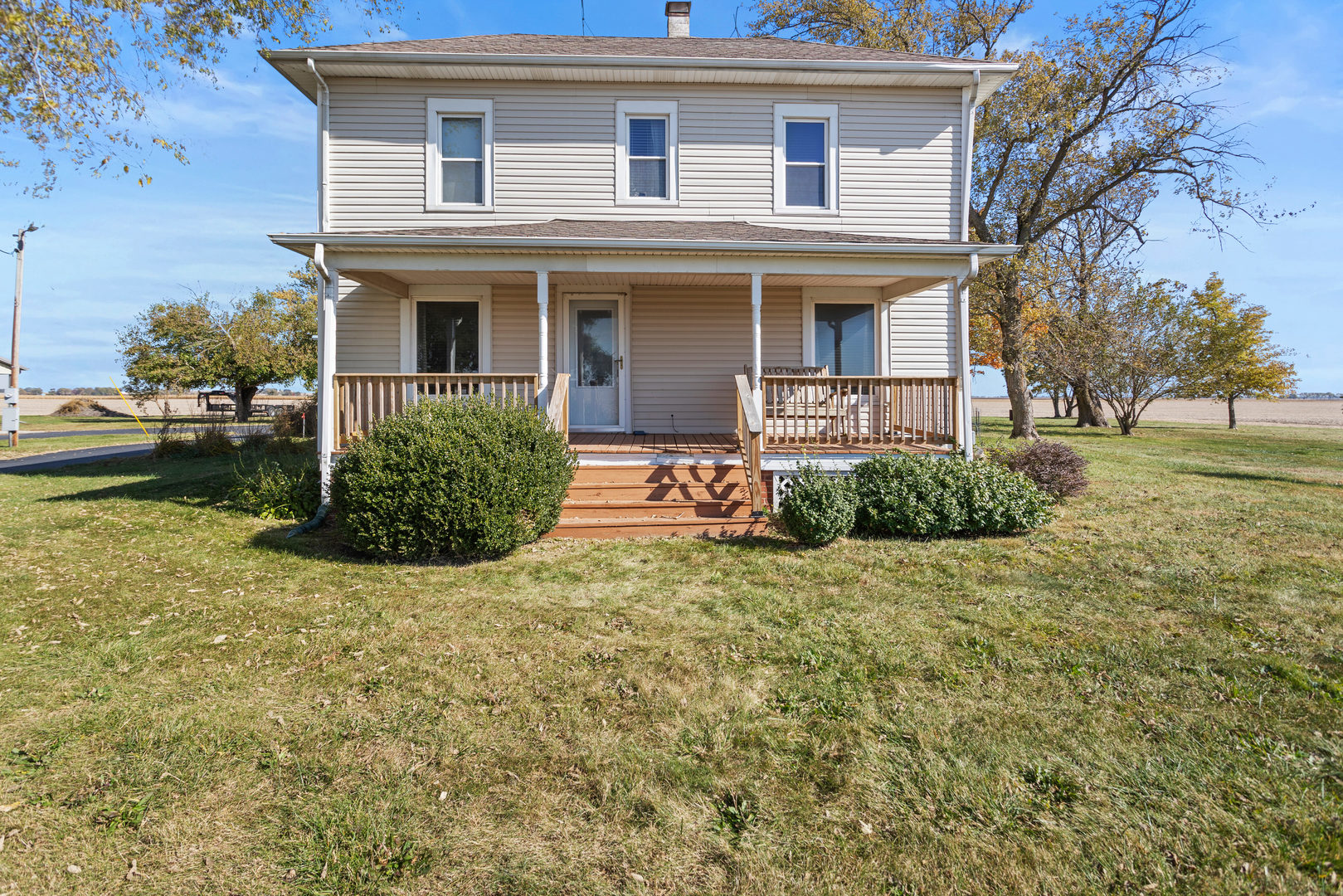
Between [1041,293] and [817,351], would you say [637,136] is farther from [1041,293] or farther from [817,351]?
[1041,293]

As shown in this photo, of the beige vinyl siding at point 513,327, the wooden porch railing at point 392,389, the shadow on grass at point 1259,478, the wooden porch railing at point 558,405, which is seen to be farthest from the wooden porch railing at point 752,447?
the shadow on grass at point 1259,478

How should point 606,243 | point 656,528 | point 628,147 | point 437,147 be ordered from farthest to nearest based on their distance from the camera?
1. point 628,147
2. point 437,147
3. point 606,243
4. point 656,528

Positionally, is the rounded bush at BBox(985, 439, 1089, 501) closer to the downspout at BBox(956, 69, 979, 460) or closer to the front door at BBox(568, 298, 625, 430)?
the downspout at BBox(956, 69, 979, 460)

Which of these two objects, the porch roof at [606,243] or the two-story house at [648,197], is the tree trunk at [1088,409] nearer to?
the two-story house at [648,197]

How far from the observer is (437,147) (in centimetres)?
1084

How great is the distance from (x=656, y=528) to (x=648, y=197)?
620 centimetres

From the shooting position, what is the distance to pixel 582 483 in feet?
28.3

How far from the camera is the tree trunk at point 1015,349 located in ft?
60.3

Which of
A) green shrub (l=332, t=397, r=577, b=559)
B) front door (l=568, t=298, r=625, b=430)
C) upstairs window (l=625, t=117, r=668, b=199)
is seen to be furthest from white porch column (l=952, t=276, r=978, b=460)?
green shrub (l=332, t=397, r=577, b=559)

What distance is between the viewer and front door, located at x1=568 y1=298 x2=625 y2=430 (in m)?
11.4

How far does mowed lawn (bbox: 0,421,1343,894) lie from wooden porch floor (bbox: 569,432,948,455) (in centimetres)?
249

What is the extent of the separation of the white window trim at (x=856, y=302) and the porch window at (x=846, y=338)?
0.36ft

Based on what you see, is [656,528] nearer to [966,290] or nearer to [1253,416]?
[966,290]

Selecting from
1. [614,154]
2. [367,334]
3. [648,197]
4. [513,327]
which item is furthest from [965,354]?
[367,334]
